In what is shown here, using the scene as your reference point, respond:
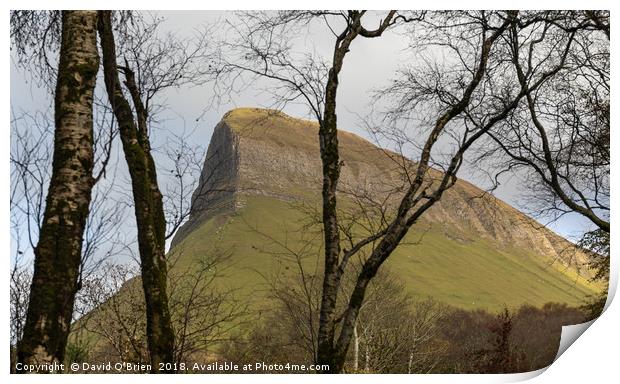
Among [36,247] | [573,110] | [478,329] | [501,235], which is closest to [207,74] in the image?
[36,247]

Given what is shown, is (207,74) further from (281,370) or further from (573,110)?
(573,110)

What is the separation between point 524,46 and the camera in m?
9.54

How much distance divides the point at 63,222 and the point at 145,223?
2.59 meters

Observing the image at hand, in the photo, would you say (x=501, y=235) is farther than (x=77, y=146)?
Yes

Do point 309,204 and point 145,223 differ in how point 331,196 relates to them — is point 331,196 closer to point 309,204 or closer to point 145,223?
point 309,204

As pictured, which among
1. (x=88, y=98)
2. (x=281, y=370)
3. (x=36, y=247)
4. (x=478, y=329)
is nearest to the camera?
(x=36, y=247)

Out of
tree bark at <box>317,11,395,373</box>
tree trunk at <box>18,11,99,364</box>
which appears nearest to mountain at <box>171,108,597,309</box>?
tree bark at <box>317,11,395,373</box>

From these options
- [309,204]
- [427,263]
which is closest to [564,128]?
[309,204]

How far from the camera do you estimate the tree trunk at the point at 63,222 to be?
490 cm

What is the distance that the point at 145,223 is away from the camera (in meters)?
7.65

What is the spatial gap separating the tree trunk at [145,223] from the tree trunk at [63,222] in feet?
6.32

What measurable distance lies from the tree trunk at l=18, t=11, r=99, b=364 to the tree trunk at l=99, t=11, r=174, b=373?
193cm

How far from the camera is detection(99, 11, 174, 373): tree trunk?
747 cm

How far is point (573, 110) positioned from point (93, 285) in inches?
333
